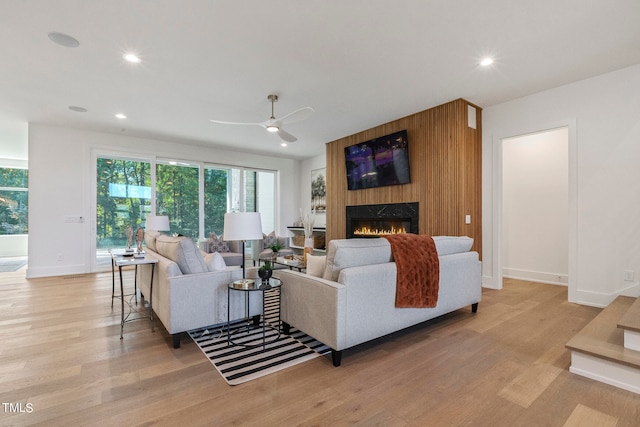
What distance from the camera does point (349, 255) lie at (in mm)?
2324

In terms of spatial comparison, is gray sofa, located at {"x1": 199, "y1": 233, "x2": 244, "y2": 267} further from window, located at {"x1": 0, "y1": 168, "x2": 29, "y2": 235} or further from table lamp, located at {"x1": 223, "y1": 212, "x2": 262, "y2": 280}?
window, located at {"x1": 0, "y1": 168, "x2": 29, "y2": 235}

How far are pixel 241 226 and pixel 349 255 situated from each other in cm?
95

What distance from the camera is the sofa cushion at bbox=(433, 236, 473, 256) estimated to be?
2978 mm

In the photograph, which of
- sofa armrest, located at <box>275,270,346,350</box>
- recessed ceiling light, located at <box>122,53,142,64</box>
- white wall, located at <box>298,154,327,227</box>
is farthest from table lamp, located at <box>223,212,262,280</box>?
white wall, located at <box>298,154,327,227</box>

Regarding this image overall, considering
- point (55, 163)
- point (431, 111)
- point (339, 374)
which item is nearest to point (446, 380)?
point (339, 374)

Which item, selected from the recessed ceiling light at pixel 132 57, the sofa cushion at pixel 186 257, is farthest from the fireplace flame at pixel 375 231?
the recessed ceiling light at pixel 132 57

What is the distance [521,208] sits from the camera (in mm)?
5238

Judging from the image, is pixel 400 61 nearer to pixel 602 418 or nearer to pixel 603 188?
pixel 603 188

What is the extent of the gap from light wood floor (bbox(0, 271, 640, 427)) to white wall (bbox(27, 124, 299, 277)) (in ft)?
10.5

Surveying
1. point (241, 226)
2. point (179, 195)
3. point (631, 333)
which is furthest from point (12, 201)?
point (631, 333)

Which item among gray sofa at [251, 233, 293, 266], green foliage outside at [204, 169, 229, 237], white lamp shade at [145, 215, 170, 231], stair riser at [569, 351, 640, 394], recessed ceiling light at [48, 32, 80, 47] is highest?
recessed ceiling light at [48, 32, 80, 47]

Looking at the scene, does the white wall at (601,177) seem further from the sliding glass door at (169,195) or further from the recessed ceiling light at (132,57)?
the sliding glass door at (169,195)

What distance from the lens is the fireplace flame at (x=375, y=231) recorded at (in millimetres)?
5094

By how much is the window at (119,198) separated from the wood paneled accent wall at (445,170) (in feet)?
16.8
